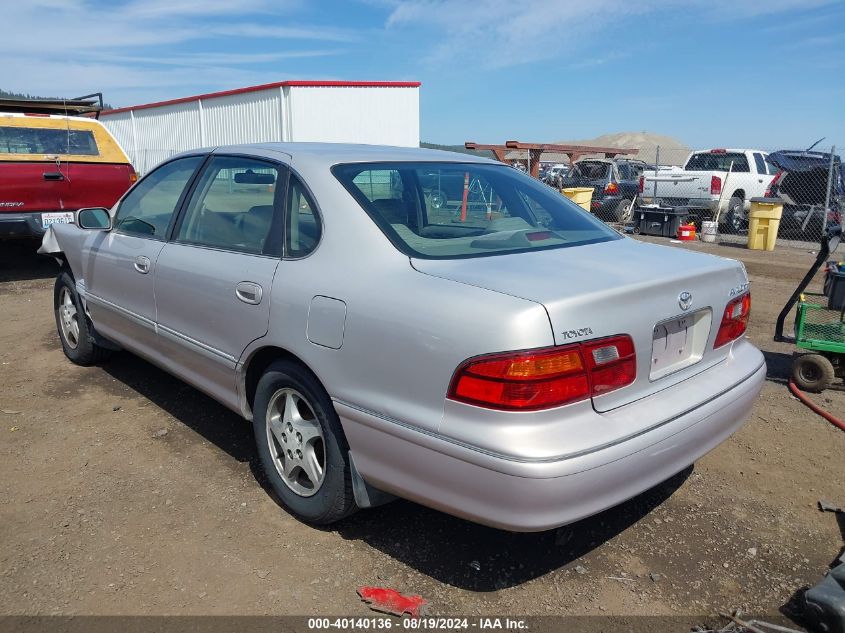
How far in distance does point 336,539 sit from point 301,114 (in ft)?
59.7

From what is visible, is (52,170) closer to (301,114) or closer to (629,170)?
(301,114)

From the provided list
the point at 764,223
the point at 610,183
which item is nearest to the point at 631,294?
the point at 764,223

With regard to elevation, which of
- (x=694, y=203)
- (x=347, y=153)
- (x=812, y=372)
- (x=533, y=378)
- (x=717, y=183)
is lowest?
(x=812, y=372)

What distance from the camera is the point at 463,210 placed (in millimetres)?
3229

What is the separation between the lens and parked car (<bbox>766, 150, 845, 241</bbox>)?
13828 millimetres

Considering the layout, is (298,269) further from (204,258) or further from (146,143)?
(146,143)

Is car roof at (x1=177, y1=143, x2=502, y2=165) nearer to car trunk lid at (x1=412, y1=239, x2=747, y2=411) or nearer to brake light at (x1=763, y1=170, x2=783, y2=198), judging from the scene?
car trunk lid at (x1=412, y1=239, x2=747, y2=411)

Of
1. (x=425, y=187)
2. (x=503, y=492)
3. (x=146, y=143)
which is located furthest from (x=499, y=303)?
(x=146, y=143)

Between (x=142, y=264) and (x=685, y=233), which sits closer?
(x=142, y=264)

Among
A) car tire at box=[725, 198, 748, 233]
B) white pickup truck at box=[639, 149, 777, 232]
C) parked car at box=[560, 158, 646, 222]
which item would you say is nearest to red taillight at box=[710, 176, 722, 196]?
white pickup truck at box=[639, 149, 777, 232]

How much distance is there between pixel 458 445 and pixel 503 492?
20cm

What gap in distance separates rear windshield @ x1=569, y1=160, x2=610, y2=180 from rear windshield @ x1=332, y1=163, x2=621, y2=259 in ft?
52.0

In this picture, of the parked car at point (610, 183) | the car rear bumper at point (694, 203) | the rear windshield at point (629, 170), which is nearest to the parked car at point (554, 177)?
the parked car at point (610, 183)

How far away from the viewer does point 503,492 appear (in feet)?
7.02
